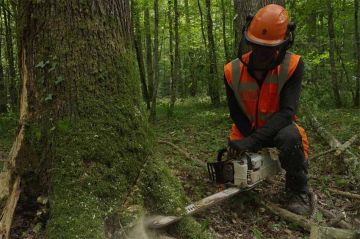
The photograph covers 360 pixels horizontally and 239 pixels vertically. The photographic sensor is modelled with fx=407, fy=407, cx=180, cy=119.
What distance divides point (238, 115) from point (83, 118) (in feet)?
5.88

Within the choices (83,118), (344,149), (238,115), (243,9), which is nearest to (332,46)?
(243,9)

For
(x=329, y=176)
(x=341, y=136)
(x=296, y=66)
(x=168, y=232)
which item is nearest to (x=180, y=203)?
(x=168, y=232)

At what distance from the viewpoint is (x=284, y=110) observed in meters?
3.76

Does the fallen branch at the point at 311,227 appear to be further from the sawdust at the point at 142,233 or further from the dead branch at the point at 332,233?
the sawdust at the point at 142,233

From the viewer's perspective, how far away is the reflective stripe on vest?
3.75 meters

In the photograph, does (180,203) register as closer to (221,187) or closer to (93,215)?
(93,215)

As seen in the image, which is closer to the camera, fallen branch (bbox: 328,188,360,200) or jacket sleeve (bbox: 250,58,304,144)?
jacket sleeve (bbox: 250,58,304,144)

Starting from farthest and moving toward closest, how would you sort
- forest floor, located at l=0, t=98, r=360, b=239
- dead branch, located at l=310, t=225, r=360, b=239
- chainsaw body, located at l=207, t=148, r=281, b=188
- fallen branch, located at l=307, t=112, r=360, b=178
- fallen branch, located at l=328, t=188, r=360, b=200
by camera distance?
fallen branch, located at l=307, t=112, r=360, b=178 → fallen branch, located at l=328, t=188, r=360, b=200 → chainsaw body, located at l=207, t=148, r=281, b=188 → forest floor, located at l=0, t=98, r=360, b=239 → dead branch, located at l=310, t=225, r=360, b=239

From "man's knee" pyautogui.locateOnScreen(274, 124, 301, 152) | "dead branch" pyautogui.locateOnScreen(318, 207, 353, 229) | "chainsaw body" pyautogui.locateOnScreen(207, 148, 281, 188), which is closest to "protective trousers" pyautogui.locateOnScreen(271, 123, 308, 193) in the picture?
"man's knee" pyautogui.locateOnScreen(274, 124, 301, 152)

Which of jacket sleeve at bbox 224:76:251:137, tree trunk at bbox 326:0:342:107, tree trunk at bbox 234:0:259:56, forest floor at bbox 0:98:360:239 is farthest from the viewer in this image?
tree trunk at bbox 326:0:342:107

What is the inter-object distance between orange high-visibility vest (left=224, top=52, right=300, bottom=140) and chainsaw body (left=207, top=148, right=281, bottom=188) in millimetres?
348

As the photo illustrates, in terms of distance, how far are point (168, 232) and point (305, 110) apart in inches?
195

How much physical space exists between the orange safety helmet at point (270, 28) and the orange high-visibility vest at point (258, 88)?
263 mm

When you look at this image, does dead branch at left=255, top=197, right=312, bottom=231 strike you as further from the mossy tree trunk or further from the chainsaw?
the mossy tree trunk
